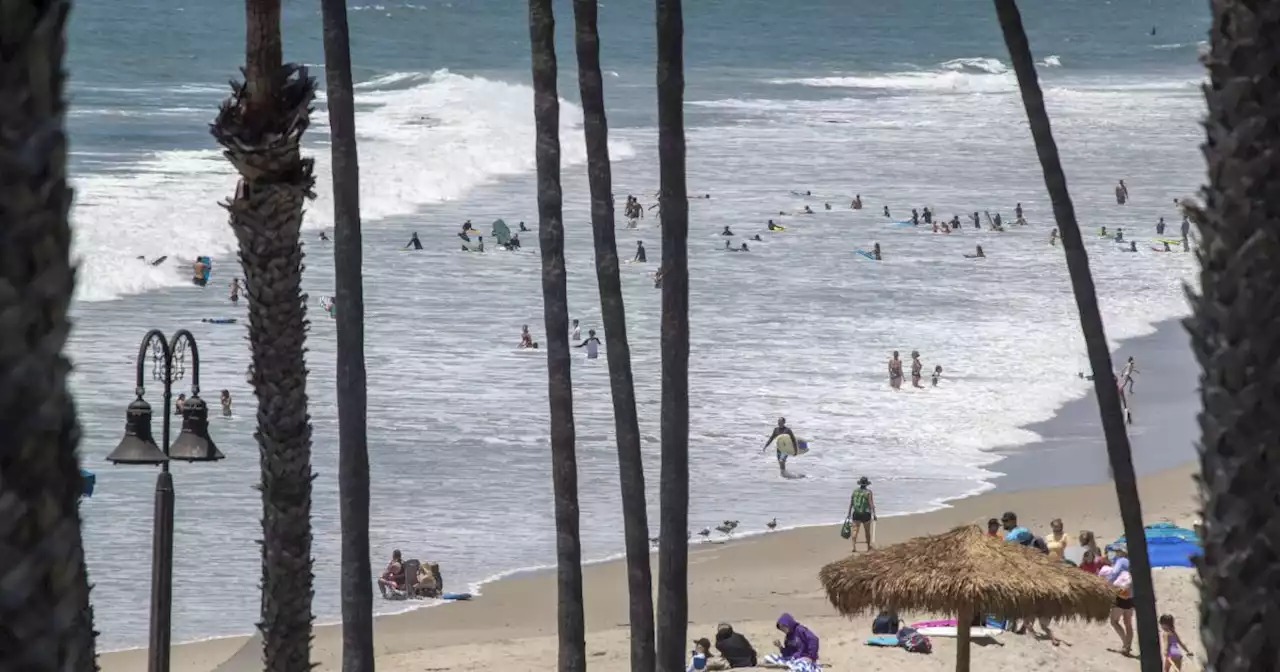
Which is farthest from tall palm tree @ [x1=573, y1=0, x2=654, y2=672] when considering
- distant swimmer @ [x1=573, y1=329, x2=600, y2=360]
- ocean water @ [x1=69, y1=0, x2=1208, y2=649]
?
distant swimmer @ [x1=573, y1=329, x2=600, y2=360]

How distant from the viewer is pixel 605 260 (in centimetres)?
1388

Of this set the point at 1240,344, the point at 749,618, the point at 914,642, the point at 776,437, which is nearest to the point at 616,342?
the point at 914,642

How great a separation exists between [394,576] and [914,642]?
236 inches

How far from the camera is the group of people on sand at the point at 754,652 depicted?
17406mm

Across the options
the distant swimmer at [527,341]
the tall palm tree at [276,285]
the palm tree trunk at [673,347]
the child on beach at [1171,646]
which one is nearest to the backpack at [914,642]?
the child on beach at [1171,646]

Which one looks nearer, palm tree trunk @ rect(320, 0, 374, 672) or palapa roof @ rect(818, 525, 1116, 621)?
palm tree trunk @ rect(320, 0, 374, 672)

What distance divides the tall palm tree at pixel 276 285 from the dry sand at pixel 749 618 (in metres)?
8.04

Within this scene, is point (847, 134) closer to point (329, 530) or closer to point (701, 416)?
point (701, 416)

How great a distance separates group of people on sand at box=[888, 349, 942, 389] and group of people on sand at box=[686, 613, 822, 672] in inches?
576

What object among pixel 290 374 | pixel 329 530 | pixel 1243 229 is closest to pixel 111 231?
pixel 329 530

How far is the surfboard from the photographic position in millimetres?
17766

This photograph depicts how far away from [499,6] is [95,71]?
6046 cm

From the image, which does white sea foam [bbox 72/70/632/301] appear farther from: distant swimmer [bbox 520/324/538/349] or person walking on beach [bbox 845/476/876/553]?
person walking on beach [bbox 845/476/876/553]

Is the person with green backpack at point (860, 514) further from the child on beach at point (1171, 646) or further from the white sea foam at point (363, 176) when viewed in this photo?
the white sea foam at point (363, 176)
